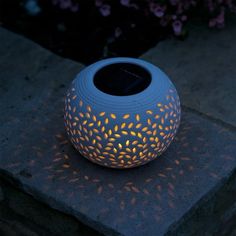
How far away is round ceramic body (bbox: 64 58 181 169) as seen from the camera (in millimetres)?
2520

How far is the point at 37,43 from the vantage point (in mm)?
4133

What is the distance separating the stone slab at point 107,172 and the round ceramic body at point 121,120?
15 centimetres

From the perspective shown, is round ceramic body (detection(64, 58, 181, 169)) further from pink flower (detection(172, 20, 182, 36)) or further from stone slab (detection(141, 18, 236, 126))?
pink flower (detection(172, 20, 182, 36))

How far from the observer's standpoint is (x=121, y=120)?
2.51m

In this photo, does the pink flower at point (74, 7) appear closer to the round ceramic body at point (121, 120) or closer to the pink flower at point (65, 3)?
the pink flower at point (65, 3)

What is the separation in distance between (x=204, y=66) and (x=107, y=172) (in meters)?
1.15

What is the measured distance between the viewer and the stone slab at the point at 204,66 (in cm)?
330

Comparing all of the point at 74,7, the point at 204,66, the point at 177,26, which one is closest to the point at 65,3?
the point at 74,7

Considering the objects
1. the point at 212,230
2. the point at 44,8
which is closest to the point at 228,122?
the point at 212,230

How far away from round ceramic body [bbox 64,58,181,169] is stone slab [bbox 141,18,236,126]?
2.21 ft

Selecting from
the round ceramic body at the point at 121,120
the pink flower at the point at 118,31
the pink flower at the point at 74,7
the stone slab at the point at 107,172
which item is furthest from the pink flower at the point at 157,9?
the round ceramic body at the point at 121,120

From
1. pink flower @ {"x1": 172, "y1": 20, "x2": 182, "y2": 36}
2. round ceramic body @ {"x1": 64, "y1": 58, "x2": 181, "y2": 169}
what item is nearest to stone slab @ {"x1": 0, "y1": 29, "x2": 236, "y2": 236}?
round ceramic body @ {"x1": 64, "y1": 58, "x2": 181, "y2": 169}

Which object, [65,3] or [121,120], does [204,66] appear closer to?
[65,3]

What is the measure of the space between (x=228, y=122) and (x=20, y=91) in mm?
1221
